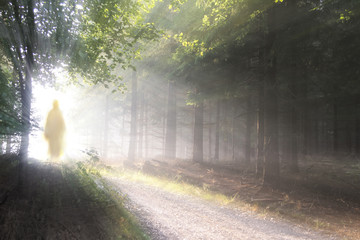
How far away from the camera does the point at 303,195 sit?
9.98m

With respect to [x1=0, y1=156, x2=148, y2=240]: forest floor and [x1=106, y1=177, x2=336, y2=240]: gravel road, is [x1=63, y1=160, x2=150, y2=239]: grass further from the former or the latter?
[x1=106, y1=177, x2=336, y2=240]: gravel road

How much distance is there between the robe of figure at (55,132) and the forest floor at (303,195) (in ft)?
22.8

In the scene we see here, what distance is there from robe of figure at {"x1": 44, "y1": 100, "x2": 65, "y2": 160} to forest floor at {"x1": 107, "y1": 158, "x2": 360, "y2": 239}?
6949 millimetres

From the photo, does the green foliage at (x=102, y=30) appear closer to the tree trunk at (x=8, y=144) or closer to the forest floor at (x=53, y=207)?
the tree trunk at (x=8, y=144)

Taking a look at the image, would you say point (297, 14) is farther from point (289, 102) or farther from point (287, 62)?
point (289, 102)

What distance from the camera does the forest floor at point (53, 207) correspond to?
11.7ft

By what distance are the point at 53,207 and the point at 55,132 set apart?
396 centimetres

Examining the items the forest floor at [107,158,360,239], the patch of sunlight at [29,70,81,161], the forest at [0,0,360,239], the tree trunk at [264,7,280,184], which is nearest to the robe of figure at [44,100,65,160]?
the patch of sunlight at [29,70,81,161]

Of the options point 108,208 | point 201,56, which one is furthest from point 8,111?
point 201,56

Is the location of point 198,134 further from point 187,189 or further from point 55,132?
point 55,132

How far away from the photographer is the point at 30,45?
5098 millimetres

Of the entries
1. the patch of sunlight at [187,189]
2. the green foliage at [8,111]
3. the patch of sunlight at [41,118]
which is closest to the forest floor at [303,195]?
the patch of sunlight at [187,189]

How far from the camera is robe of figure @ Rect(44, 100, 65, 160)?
20.4 feet

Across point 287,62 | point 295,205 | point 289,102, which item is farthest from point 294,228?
point 289,102
